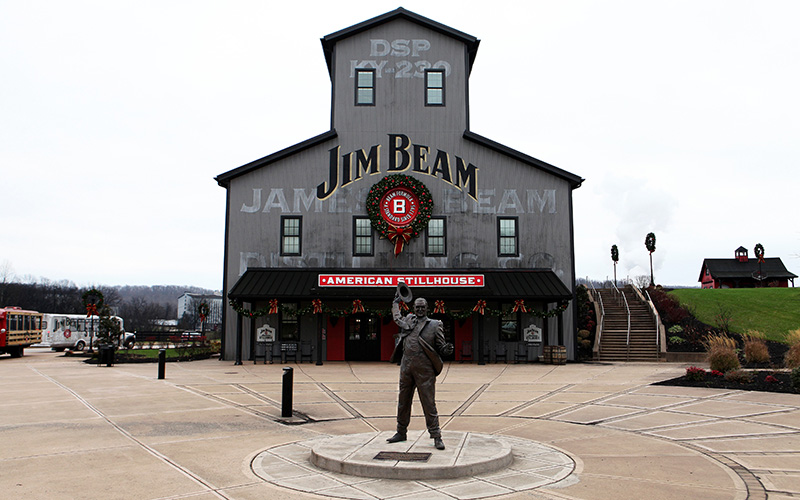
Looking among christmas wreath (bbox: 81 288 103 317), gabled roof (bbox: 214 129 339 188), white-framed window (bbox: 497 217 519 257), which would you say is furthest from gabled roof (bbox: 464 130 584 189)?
christmas wreath (bbox: 81 288 103 317)

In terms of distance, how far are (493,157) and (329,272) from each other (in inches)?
394

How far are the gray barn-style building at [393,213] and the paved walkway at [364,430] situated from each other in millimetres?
7132

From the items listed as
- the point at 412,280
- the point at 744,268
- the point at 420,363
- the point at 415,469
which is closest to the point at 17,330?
the point at 412,280

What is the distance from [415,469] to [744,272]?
227 feet

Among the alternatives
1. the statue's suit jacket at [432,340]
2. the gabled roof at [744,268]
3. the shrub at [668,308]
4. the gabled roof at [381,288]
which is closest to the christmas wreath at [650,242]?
the shrub at [668,308]

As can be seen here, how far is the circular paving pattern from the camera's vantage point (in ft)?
22.2

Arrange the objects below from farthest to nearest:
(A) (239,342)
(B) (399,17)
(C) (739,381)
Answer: (B) (399,17) < (A) (239,342) < (C) (739,381)

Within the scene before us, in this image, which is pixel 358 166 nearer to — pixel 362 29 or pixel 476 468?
pixel 362 29

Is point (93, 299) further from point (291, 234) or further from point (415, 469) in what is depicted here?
point (415, 469)

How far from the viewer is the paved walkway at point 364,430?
6887 mm

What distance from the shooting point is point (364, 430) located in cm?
1070

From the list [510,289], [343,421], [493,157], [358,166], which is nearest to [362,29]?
[358,166]

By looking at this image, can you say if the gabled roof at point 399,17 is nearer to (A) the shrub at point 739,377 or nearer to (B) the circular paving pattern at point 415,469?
(A) the shrub at point 739,377

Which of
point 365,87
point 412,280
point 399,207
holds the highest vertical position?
point 365,87
